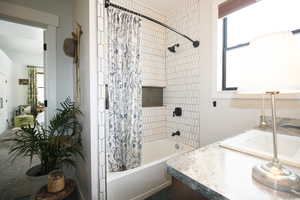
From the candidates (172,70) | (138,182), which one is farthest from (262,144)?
(172,70)

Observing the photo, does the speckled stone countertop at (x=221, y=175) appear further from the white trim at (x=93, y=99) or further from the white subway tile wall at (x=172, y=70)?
the white subway tile wall at (x=172, y=70)

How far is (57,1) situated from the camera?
7.14 ft

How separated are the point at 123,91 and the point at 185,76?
1007mm

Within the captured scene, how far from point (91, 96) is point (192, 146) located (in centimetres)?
158

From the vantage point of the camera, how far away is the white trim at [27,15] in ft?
5.83

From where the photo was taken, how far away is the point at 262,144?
3.00 ft

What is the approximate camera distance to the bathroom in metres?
Result: 1.31

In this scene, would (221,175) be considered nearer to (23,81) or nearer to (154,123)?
(154,123)

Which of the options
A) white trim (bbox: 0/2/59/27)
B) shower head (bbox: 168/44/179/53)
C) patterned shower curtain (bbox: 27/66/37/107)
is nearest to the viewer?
white trim (bbox: 0/2/59/27)

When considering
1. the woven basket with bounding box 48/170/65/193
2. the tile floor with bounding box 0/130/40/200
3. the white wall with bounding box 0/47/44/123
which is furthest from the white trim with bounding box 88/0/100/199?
the white wall with bounding box 0/47/44/123

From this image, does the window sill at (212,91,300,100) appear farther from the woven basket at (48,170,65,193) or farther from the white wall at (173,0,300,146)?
the woven basket at (48,170,65,193)

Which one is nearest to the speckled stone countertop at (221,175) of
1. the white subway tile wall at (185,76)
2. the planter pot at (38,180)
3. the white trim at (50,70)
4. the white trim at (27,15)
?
the white subway tile wall at (185,76)

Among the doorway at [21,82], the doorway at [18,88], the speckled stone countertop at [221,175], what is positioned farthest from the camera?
the doorway at [21,82]

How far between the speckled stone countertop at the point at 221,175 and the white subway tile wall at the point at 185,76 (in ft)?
4.07
